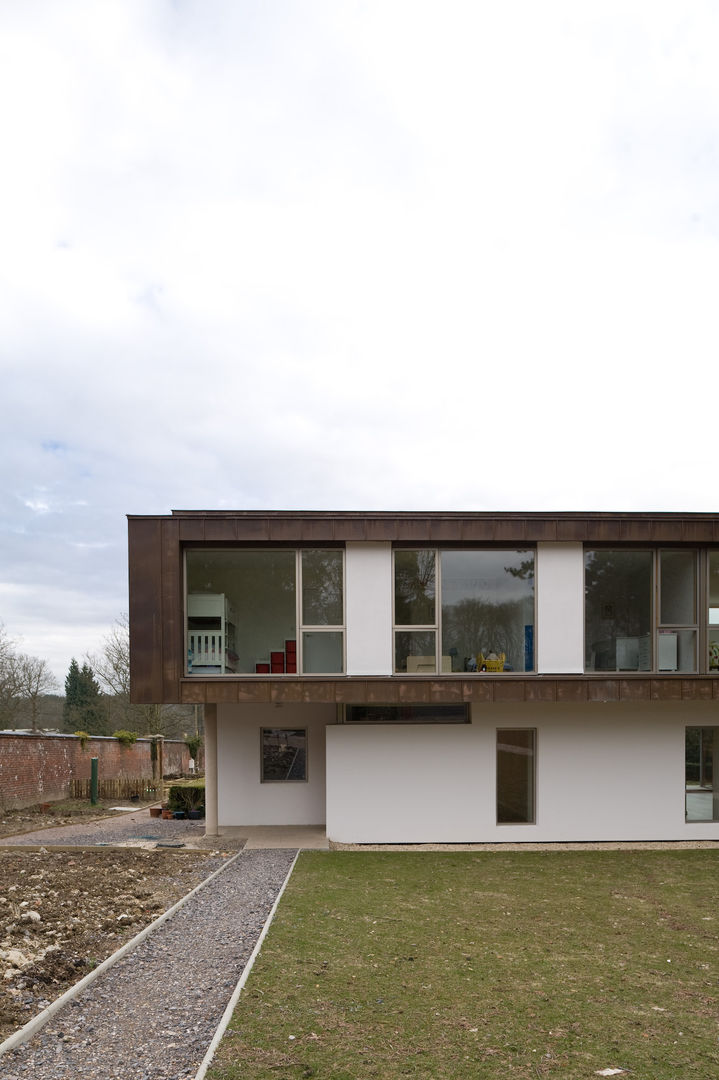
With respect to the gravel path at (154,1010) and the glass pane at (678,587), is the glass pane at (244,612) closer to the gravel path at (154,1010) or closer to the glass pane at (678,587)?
the gravel path at (154,1010)

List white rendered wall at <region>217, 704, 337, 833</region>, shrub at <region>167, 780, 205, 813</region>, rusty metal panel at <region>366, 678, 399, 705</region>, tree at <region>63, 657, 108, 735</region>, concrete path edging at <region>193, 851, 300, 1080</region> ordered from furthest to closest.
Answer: tree at <region>63, 657, 108, 735</region>, shrub at <region>167, 780, 205, 813</region>, white rendered wall at <region>217, 704, 337, 833</region>, rusty metal panel at <region>366, 678, 399, 705</region>, concrete path edging at <region>193, 851, 300, 1080</region>

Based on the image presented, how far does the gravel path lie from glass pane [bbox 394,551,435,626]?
18.6 ft

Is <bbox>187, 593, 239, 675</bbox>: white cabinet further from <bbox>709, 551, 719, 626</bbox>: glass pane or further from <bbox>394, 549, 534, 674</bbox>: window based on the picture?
<bbox>709, 551, 719, 626</bbox>: glass pane

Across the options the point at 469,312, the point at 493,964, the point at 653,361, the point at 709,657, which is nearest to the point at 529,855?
the point at 709,657

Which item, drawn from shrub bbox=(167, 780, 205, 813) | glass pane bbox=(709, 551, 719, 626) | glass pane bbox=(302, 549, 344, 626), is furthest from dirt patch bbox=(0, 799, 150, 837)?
glass pane bbox=(709, 551, 719, 626)

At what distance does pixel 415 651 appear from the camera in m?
13.2

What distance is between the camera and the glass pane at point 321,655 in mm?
13133

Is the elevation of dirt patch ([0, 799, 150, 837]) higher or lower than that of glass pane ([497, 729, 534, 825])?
lower

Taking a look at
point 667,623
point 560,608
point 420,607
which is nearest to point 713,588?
point 667,623

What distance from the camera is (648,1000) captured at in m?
5.78

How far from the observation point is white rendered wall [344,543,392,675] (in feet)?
42.9

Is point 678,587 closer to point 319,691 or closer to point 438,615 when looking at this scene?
point 438,615

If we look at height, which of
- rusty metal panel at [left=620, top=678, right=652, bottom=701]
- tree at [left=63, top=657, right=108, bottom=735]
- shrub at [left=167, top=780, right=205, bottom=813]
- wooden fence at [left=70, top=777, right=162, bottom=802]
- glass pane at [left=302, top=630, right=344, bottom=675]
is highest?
glass pane at [left=302, top=630, right=344, bottom=675]

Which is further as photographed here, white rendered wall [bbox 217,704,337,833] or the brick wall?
the brick wall
